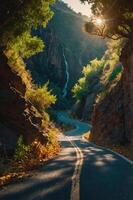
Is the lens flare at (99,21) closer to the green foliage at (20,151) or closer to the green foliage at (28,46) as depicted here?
the green foliage at (28,46)

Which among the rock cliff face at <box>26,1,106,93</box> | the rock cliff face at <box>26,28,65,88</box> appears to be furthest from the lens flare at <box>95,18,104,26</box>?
the rock cliff face at <box>26,28,65,88</box>

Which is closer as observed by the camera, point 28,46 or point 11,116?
point 11,116

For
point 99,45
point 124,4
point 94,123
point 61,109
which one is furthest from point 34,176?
point 99,45

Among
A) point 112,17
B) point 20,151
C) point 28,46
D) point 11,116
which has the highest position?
point 112,17

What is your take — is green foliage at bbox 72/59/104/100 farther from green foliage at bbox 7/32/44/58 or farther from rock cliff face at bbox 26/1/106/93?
green foliage at bbox 7/32/44/58

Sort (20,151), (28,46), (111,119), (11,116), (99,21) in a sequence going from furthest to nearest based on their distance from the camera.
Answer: (111,119) → (99,21) → (28,46) → (11,116) → (20,151)

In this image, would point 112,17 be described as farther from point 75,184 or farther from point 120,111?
point 75,184

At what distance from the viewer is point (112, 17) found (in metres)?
31.3

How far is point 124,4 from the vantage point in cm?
2936

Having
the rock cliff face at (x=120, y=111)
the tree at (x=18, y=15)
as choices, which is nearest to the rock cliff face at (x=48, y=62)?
the rock cliff face at (x=120, y=111)

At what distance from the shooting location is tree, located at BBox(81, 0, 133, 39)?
29909 millimetres

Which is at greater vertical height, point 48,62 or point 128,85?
point 48,62

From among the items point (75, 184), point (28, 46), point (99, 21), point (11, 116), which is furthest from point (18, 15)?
point (99, 21)

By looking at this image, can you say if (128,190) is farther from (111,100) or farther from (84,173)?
(111,100)
